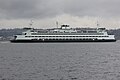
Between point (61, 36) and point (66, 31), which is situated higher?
point (66, 31)

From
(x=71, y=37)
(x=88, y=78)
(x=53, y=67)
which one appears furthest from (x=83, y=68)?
(x=71, y=37)

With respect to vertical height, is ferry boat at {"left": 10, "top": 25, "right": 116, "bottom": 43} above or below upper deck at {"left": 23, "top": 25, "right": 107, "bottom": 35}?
below

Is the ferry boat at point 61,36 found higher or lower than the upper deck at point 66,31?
lower

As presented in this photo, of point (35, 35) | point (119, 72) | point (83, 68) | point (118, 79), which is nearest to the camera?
point (118, 79)

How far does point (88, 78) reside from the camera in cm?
4509

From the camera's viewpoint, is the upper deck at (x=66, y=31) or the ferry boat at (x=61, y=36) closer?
the ferry boat at (x=61, y=36)

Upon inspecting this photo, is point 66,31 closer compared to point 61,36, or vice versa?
point 61,36

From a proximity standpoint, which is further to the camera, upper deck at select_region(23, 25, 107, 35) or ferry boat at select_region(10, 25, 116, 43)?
upper deck at select_region(23, 25, 107, 35)

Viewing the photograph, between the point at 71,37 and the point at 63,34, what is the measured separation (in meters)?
4.24

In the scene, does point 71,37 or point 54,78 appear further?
point 71,37

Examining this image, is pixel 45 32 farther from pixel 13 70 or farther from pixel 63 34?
pixel 13 70

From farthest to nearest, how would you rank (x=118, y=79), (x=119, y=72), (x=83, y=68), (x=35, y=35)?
(x=35, y=35) < (x=83, y=68) < (x=119, y=72) < (x=118, y=79)

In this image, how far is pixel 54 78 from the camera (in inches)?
1762

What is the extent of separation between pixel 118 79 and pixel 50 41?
426 ft
